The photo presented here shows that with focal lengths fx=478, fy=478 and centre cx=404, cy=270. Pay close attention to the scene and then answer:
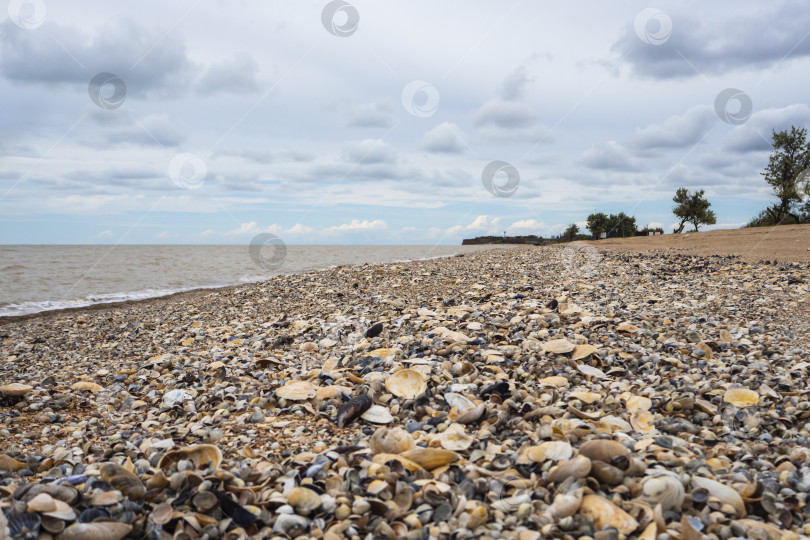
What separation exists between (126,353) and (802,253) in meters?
20.2

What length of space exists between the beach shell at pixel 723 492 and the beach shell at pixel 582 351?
2.47 meters

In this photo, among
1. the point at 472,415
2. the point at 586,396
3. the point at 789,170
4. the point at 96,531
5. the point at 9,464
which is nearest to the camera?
the point at 96,531

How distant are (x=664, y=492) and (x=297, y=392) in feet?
10.7

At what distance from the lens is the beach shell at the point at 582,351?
5.38 meters

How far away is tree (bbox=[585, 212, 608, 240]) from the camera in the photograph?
8154 cm

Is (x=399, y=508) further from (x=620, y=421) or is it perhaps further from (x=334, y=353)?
(x=334, y=353)

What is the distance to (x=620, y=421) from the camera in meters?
3.86

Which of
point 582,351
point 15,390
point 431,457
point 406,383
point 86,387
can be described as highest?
point 582,351

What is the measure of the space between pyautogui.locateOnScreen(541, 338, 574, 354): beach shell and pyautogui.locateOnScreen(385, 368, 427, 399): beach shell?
1.77m

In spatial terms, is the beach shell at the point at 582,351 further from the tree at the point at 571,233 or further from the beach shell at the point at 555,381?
the tree at the point at 571,233

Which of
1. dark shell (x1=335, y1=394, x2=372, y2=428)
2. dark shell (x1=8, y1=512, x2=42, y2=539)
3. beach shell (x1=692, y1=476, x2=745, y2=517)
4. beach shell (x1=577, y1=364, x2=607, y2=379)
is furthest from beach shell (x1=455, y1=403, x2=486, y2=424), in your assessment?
dark shell (x1=8, y1=512, x2=42, y2=539)

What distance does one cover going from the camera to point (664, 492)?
9.11 ft

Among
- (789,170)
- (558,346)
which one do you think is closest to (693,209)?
(789,170)

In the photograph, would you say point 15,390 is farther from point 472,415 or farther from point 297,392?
point 472,415
